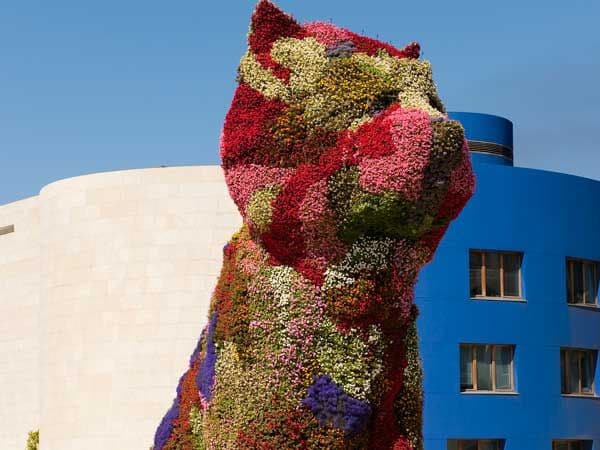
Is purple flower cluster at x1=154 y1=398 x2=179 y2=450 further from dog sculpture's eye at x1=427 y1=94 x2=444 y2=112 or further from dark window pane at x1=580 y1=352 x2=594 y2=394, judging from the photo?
dark window pane at x1=580 y1=352 x2=594 y2=394

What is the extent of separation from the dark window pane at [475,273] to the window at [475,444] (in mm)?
3629

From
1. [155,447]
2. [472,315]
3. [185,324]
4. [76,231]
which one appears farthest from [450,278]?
[155,447]

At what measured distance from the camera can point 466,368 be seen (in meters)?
31.2

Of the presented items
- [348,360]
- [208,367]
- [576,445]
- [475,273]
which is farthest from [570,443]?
A: [348,360]

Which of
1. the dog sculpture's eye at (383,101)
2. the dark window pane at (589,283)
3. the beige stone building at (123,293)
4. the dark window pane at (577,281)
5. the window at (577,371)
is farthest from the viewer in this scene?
the dark window pane at (589,283)

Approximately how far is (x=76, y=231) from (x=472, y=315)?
10.7m

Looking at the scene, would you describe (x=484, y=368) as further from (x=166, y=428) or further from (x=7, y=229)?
(x=166, y=428)

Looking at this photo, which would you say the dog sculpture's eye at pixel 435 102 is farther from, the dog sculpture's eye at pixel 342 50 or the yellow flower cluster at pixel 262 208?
the yellow flower cluster at pixel 262 208

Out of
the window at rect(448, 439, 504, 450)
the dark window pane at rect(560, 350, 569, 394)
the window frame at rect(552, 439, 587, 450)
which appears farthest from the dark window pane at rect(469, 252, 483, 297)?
the window frame at rect(552, 439, 587, 450)

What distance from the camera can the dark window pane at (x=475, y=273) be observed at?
1236 inches

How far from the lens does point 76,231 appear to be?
33.4m

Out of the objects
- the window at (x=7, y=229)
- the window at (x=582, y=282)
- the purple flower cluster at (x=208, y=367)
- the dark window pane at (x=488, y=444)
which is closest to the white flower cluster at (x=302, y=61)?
the purple flower cluster at (x=208, y=367)

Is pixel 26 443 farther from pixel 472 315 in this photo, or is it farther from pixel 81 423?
→ pixel 472 315

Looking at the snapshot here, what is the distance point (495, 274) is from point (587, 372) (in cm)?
463
